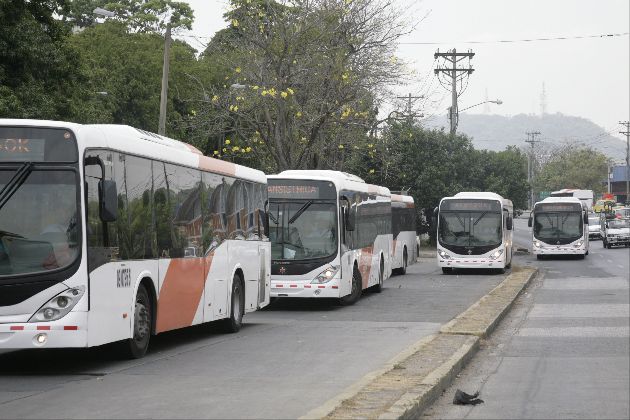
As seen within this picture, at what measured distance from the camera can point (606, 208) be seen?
116 meters

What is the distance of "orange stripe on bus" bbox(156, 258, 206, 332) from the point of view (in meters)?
15.2

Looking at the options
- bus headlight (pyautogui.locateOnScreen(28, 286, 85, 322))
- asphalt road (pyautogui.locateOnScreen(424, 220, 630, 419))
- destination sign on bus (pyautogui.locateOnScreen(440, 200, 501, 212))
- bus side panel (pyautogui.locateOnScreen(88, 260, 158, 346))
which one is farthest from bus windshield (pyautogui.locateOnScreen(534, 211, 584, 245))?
bus headlight (pyautogui.locateOnScreen(28, 286, 85, 322))

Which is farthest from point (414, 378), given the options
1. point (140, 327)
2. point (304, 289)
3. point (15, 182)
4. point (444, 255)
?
point (444, 255)

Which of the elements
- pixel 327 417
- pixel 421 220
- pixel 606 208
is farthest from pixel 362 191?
pixel 606 208

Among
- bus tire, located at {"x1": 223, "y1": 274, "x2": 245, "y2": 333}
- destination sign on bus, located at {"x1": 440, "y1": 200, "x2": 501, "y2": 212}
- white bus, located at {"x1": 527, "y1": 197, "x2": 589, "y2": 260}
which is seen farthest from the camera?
white bus, located at {"x1": 527, "y1": 197, "x2": 589, "y2": 260}

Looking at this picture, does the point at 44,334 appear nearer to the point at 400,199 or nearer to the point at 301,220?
the point at 301,220

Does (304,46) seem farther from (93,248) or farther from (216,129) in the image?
(93,248)

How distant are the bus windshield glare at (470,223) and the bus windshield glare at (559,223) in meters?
14.9

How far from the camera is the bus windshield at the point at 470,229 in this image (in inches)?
1646

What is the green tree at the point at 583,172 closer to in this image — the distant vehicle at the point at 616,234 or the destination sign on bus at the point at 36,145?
the distant vehicle at the point at 616,234

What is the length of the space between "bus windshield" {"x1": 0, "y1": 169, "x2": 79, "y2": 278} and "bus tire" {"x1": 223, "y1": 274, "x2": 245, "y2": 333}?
6.30 meters

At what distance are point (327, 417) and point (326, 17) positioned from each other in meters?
31.0

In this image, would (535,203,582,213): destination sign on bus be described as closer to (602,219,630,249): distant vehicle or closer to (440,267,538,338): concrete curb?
(602,219,630,249): distant vehicle

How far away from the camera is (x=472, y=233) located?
42094 mm
